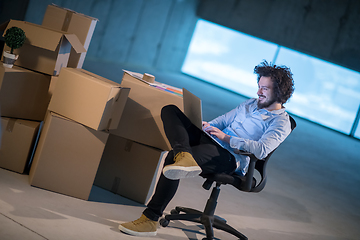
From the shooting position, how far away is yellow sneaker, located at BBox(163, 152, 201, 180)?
160cm

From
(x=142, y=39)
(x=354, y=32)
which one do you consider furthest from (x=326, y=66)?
(x=142, y=39)

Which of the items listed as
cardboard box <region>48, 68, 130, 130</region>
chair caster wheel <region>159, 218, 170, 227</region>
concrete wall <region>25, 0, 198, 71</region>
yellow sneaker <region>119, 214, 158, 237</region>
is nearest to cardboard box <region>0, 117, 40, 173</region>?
cardboard box <region>48, 68, 130, 130</region>

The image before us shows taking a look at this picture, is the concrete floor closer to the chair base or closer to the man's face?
the chair base

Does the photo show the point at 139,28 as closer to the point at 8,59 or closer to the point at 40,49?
the point at 40,49

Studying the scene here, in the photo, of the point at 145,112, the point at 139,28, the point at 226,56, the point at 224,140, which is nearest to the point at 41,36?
the point at 145,112

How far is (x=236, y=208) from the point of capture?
8.29ft

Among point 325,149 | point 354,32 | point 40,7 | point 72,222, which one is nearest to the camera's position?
point 72,222

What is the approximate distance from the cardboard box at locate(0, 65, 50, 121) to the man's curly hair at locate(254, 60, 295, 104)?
131 cm

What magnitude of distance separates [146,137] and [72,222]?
646 millimetres

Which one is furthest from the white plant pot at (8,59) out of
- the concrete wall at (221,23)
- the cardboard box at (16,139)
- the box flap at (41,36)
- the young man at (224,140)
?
the concrete wall at (221,23)

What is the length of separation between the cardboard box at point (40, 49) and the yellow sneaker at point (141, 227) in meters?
1.03

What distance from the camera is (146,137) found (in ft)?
6.93

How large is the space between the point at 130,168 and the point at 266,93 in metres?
0.91

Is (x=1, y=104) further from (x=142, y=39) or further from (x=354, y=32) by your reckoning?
(x=354, y=32)
